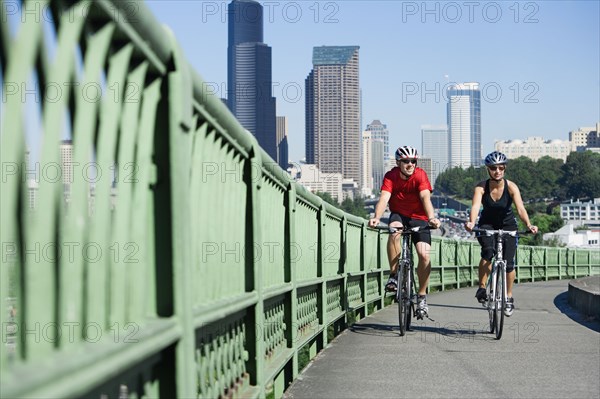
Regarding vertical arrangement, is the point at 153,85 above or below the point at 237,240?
above

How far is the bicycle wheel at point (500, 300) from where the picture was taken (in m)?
9.98

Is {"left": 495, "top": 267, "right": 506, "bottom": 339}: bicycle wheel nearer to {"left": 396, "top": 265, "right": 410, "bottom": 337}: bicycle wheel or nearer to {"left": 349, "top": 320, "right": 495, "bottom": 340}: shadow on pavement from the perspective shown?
{"left": 349, "top": 320, "right": 495, "bottom": 340}: shadow on pavement

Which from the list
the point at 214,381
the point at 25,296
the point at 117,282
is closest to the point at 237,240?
the point at 214,381

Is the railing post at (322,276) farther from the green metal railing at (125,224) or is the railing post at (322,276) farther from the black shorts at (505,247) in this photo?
the green metal railing at (125,224)

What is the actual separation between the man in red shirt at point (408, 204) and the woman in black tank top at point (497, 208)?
0.45 metres

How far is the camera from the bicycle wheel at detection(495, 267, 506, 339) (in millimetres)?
9977

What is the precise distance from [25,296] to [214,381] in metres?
2.18

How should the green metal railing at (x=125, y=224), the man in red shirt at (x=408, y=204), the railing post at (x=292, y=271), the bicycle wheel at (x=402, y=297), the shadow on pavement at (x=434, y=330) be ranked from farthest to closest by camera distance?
the shadow on pavement at (x=434, y=330)
the man in red shirt at (x=408, y=204)
the bicycle wheel at (x=402, y=297)
the railing post at (x=292, y=271)
the green metal railing at (x=125, y=224)

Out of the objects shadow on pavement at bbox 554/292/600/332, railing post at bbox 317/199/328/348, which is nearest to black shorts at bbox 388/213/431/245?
railing post at bbox 317/199/328/348

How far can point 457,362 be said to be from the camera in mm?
8133

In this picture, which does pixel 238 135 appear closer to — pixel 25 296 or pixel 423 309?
pixel 25 296

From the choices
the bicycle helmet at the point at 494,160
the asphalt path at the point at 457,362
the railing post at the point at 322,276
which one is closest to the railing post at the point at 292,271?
the asphalt path at the point at 457,362

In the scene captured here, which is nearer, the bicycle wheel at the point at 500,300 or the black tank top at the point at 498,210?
the bicycle wheel at the point at 500,300

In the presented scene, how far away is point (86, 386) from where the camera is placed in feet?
7.23
